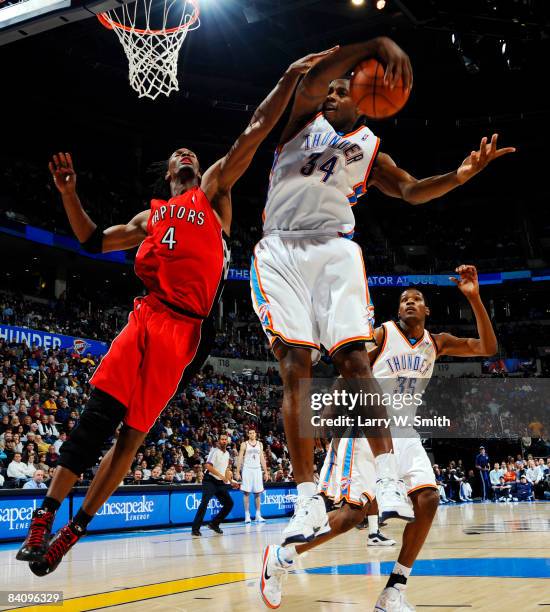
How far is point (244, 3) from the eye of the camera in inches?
713

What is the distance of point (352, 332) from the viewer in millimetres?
3443

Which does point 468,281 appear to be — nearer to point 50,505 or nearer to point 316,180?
point 316,180

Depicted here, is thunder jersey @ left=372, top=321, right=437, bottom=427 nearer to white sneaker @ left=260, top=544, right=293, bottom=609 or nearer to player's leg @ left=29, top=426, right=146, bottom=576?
white sneaker @ left=260, top=544, right=293, bottom=609

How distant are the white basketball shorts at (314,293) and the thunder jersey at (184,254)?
0.49 metres

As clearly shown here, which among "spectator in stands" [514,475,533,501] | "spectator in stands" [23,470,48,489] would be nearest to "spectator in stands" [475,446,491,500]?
"spectator in stands" [514,475,533,501]

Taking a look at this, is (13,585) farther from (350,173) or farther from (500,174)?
(500,174)

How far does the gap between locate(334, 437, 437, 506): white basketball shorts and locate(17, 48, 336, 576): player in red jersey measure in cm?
157

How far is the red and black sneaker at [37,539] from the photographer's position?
324 centimetres

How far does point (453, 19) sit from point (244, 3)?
8.09 meters

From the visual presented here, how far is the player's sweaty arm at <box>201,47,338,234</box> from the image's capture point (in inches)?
140

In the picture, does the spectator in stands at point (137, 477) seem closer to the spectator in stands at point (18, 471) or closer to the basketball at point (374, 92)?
the spectator in stands at point (18, 471)

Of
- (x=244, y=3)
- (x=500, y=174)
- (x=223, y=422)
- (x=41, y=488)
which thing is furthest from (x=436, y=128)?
(x=41, y=488)

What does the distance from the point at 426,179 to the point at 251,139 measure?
3.33 ft

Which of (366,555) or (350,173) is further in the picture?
(366,555)
